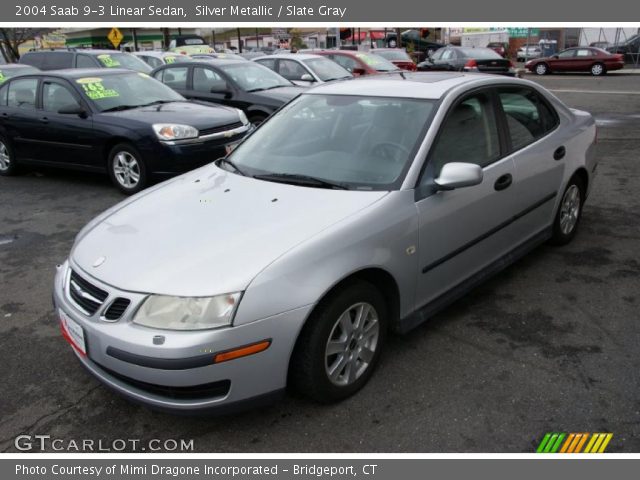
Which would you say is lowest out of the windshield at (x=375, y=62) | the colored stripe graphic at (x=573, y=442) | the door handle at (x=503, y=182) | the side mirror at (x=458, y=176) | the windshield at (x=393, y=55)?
the colored stripe graphic at (x=573, y=442)

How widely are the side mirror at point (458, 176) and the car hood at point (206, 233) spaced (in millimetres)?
352

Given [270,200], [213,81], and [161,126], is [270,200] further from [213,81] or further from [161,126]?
[213,81]

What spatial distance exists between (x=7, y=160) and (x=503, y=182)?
7.44 metres

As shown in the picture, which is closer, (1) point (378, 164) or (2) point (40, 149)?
(1) point (378, 164)

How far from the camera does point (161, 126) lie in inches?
270

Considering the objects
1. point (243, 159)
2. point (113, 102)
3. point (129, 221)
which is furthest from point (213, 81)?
point (129, 221)

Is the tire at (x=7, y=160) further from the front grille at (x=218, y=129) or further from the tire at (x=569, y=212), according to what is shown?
the tire at (x=569, y=212)

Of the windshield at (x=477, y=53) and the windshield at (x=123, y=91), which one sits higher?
the windshield at (x=477, y=53)

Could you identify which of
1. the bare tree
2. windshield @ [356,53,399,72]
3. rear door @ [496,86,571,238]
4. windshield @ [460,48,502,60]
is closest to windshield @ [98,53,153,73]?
windshield @ [356,53,399,72]

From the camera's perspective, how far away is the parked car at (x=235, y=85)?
918 centimetres

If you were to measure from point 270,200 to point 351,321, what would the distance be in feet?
2.62

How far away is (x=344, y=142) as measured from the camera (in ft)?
11.6

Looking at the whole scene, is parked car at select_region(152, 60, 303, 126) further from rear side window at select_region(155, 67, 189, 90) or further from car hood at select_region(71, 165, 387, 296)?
car hood at select_region(71, 165, 387, 296)

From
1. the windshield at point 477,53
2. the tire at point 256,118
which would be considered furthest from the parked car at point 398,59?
the tire at point 256,118
